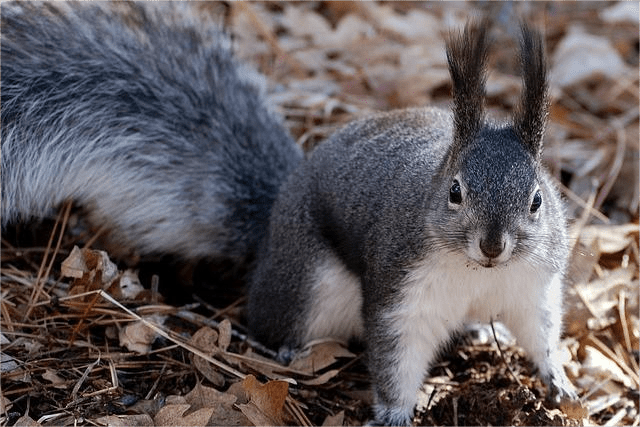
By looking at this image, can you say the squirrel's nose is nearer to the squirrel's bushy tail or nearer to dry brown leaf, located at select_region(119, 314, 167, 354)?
dry brown leaf, located at select_region(119, 314, 167, 354)

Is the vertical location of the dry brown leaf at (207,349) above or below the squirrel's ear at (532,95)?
below

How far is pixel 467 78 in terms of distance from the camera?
207cm

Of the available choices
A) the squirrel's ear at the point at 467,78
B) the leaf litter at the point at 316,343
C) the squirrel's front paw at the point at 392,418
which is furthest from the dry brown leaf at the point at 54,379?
the squirrel's ear at the point at 467,78

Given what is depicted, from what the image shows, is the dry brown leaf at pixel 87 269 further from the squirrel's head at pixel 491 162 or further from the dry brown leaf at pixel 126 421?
the squirrel's head at pixel 491 162

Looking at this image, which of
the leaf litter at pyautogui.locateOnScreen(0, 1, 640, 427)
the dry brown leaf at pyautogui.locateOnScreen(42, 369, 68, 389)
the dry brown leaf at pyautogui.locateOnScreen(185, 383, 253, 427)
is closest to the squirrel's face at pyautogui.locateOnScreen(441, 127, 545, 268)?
the leaf litter at pyautogui.locateOnScreen(0, 1, 640, 427)

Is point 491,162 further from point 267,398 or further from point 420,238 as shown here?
point 267,398

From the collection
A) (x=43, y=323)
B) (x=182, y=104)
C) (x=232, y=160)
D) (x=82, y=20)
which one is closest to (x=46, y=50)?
(x=82, y=20)

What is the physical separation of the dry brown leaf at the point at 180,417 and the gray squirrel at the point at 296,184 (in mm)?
511

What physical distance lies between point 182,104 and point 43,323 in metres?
0.83

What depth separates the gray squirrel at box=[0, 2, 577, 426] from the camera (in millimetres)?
2061

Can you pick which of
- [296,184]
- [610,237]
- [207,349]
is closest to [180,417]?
[207,349]

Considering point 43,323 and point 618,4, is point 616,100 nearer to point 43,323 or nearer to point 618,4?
point 618,4

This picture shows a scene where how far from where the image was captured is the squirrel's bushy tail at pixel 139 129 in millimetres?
2529

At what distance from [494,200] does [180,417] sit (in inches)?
36.5
